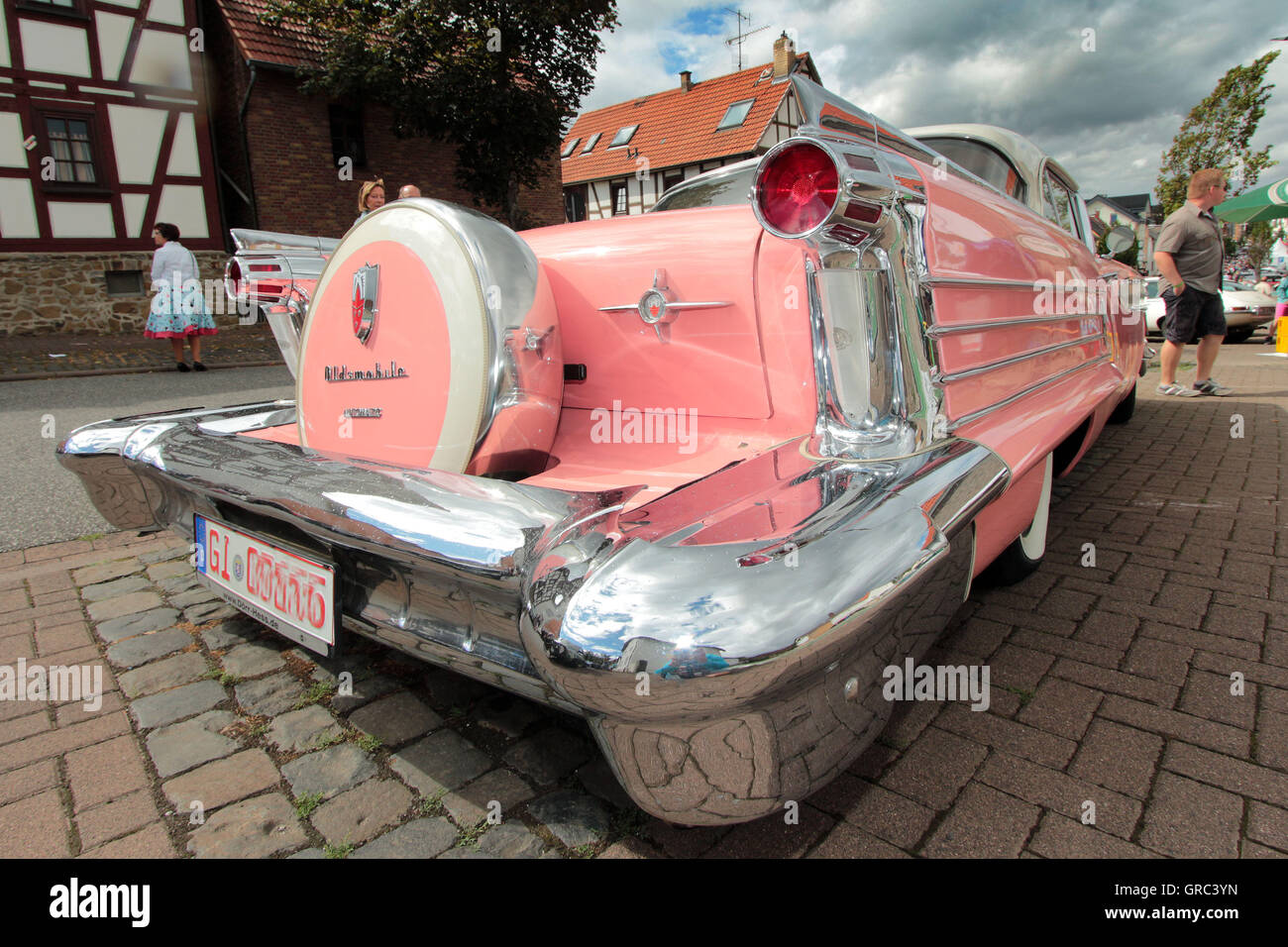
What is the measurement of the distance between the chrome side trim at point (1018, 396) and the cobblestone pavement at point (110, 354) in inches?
382

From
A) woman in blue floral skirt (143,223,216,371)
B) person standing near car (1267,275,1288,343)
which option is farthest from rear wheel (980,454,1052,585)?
person standing near car (1267,275,1288,343)

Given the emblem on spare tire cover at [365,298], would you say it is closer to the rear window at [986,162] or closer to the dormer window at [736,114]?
the rear window at [986,162]

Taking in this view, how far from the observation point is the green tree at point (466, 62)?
1412 centimetres

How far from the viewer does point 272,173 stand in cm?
1483

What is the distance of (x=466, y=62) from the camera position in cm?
1430

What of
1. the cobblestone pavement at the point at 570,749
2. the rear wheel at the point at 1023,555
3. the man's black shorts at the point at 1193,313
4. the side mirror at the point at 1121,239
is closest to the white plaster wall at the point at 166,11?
the cobblestone pavement at the point at 570,749

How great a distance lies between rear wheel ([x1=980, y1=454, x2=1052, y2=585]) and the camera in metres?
2.48

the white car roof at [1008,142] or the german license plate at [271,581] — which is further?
the white car roof at [1008,142]

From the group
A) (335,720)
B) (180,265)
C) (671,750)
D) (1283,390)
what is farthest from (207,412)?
(1283,390)

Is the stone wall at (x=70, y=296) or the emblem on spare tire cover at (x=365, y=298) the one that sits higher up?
the stone wall at (x=70, y=296)

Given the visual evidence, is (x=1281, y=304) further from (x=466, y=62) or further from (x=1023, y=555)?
(x=466, y=62)

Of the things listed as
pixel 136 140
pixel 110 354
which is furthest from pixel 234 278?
pixel 136 140
